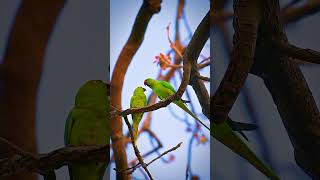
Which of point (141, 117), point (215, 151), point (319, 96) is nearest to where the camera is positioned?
point (319, 96)

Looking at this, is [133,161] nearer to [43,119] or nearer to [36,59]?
[43,119]

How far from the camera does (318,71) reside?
72.2 inches

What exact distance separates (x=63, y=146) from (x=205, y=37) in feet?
3.22

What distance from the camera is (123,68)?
225 cm

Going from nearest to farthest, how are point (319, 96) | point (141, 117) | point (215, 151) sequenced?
point (319, 96) → point (215, 151) → point (141, 117)

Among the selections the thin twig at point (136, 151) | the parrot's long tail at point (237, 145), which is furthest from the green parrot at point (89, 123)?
the parrot's long tail at point (237, 145)

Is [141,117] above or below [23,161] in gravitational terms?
above

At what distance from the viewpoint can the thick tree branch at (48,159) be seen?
2.16 meters

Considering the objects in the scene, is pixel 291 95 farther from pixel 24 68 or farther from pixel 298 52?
pixel 24 68

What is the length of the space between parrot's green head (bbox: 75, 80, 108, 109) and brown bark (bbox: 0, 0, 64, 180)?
0.91ft

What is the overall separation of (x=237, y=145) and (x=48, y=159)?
102 cm

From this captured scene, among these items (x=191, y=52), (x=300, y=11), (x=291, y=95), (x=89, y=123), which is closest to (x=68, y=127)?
(x=89, y=123)

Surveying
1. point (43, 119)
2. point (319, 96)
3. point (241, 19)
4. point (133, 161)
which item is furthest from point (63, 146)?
point (319, 96)

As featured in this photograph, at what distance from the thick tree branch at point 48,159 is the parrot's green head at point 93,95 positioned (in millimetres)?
236
